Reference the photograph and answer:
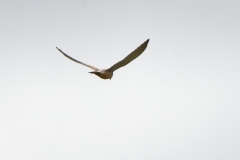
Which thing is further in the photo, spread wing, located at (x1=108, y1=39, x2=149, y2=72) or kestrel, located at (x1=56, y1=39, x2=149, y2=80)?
kestrel, located at (x1=56, y1=39, x2=149, y2=80)

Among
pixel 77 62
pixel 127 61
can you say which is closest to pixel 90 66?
pixel 77 62

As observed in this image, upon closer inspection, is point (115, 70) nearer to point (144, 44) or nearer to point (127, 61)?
point (127, 61)

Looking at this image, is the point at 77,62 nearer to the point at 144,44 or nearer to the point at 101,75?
the point at 101,75

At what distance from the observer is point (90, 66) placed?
744 cm

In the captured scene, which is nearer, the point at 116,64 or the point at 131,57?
the point at 131,57

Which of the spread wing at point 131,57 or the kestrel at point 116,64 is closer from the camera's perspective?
the spread wing at point 131,57

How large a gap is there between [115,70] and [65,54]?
127cm

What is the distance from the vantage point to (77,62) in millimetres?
7379

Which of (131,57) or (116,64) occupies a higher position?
(131,57)

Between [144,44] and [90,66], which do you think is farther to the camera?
[90,66]

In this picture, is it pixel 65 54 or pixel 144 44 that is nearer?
pixel 144 44

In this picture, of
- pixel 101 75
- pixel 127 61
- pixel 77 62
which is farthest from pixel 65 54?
pixel 127 61

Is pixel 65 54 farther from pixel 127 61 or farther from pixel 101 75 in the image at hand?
pixel 127 61

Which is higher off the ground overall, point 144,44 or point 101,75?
point 144,44
